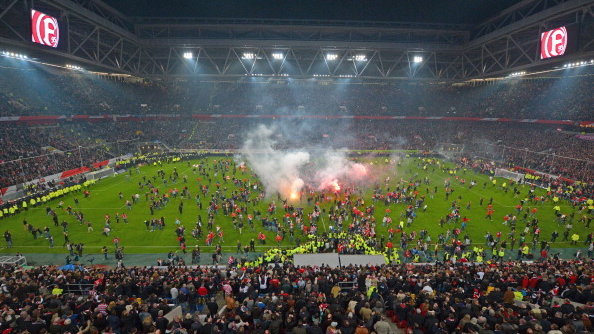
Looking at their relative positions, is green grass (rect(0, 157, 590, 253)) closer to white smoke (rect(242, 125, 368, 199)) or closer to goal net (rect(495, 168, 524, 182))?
goal net (rect(495, 168, 524, 182))

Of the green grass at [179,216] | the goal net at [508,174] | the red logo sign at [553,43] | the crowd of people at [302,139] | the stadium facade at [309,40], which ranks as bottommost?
the green grass at [179,216]

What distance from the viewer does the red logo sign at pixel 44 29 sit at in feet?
83.1

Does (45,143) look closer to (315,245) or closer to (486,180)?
(315,245)

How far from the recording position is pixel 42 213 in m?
26.1

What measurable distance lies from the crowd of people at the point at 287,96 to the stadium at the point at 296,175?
1.23 ft

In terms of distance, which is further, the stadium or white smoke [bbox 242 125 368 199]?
white smoke [bbox 242 125 368 199]

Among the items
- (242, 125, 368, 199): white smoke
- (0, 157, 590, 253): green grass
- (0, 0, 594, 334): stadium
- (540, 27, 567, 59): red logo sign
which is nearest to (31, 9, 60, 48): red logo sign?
(0, 0, 594, 334): stadium

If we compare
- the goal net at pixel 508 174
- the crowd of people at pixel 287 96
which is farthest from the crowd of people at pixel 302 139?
the goal net at pixel 508 174

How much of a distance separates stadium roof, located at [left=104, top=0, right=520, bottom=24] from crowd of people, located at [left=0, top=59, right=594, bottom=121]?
58.2 feet

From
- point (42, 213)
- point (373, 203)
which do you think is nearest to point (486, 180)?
point (373, 203)

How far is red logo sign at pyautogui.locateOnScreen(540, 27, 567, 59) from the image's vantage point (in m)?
29.3

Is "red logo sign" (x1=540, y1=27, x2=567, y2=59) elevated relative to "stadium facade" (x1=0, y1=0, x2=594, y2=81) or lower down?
lower down

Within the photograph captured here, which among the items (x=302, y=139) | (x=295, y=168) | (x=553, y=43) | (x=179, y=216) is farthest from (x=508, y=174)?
(x=179, y=216)

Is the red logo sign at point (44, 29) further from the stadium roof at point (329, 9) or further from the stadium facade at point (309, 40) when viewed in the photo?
the stadium roof at point (329, 9)
